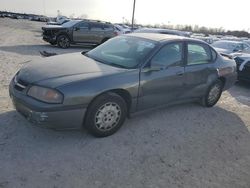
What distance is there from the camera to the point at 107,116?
451 centimetres

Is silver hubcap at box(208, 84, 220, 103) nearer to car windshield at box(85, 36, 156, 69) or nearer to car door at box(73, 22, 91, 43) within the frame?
car windshield at box(85, 36, 156, 69)

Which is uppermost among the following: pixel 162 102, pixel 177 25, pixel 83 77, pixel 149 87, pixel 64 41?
pixel 83 77

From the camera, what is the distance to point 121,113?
4668 mm

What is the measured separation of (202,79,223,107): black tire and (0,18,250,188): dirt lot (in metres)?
0.84

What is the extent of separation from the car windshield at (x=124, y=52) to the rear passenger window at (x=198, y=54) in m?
0.94

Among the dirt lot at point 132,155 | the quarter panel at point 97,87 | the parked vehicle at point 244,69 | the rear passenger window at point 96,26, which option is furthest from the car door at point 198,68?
the rear passenger window at point 96,26

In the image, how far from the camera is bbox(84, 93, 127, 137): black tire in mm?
4301

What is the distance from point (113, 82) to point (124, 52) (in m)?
1.00

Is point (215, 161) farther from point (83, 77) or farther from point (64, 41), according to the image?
point (64, 41)

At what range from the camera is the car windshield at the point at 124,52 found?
4.92 meters

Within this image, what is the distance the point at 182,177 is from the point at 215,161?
0.76 metres

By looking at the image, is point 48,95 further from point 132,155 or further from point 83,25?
point 83,25

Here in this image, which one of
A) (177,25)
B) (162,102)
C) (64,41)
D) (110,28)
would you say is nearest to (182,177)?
(162,102)

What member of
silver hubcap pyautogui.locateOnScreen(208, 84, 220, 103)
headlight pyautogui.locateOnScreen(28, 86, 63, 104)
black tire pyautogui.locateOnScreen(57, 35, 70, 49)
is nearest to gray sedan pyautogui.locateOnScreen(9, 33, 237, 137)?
headlight pyautogui.locateOnScreen(28, 86, 63, 104)
